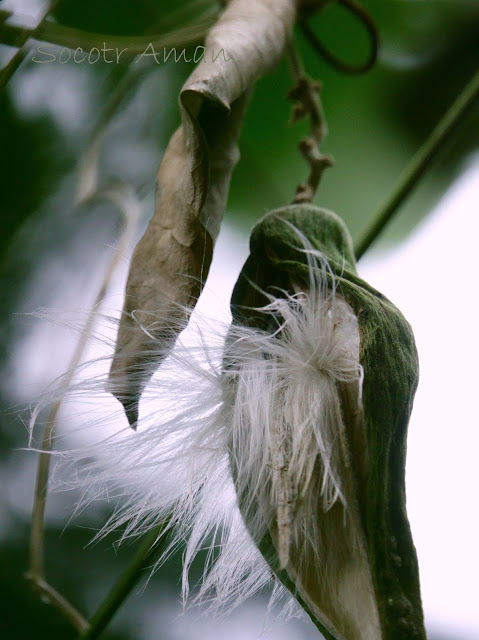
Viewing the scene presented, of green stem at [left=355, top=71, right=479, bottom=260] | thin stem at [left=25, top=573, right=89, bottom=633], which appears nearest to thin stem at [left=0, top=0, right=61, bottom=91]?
green stem at [left=355, top=71, right=479, bottom=260]

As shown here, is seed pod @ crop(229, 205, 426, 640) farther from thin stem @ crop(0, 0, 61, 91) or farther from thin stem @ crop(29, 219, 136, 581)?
thin stem @ crop(0, 0, 61, 91)

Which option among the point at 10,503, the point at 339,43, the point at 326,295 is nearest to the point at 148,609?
the point at 10,503

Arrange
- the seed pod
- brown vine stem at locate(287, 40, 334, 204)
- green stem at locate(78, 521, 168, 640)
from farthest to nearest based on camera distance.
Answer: brown vine stem at locate(287, 40, 334, 204) < green stem at locate(78, 521, 168, 640) < the seed pod

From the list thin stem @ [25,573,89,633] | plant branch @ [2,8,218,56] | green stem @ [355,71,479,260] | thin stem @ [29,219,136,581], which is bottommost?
thin stem @ [25,573,89,633]

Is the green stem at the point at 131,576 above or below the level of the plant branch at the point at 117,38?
below

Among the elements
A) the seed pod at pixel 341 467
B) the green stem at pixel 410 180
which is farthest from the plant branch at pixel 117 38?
the seed pod at pixel 341 467

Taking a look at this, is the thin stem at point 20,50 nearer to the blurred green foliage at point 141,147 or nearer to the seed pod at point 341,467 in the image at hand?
the blurred green foliage at point 141,147
